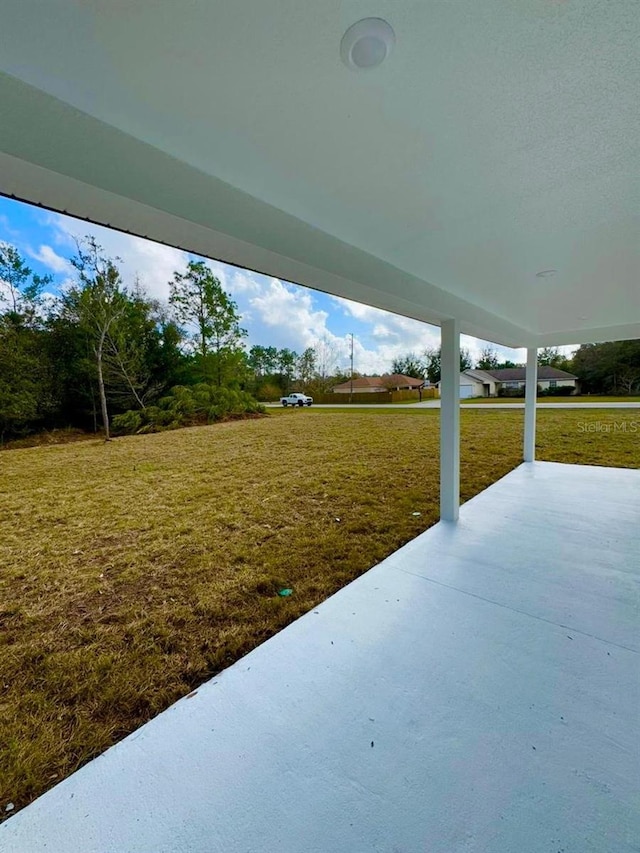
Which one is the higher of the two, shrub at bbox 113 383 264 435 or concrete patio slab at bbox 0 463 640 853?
shrub at bbox 113 383 264 435

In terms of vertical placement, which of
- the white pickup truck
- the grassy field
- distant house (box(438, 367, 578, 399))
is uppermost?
distant house (box(438, 367, 578, 399))

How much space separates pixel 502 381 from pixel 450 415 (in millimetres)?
21666

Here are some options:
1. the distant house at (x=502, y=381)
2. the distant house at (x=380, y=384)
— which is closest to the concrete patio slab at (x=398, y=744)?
the distant house at (x=502, y=381)

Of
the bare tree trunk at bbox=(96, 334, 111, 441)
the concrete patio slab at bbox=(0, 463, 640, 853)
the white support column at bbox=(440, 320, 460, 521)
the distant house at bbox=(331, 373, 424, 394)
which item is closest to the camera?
the concrete patio slab at bbox=(0, 463, 640, 853)

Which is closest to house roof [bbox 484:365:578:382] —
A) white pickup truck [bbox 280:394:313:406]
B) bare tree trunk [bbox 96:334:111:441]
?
white pickup truck [bbox 280:394:313:406]

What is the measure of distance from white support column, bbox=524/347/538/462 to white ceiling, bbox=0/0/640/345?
3854mm

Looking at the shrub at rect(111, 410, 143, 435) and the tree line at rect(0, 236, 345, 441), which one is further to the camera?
the shrub at rect(111, 410, 143, 435)

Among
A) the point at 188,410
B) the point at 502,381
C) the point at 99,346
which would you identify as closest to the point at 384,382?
the point at 502,381

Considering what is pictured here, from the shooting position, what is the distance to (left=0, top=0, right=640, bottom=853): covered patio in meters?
0.83

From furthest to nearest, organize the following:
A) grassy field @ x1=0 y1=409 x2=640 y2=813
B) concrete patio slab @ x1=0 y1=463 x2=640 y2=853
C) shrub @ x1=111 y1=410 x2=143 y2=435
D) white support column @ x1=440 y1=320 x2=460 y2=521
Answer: shrub @ x1=111 y1=410 x2=143 y2=435
white support column @ x1=440 y1=320 x2=460 y2=521
grassy field @ x1=0 y1=409 x2=640 y2=813
concrete patio slab @ x1=0 y1=463 x2=640 y2=853

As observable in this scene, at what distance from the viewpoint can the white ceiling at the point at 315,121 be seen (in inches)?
30.9

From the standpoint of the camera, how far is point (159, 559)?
270 cm

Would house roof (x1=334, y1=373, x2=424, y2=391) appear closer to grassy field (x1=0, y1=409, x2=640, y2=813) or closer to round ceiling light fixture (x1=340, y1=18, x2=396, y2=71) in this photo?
grassy field (x1=0, y1=409, x2=640, y2=813)

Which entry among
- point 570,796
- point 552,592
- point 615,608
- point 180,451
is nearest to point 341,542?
point 552,592
